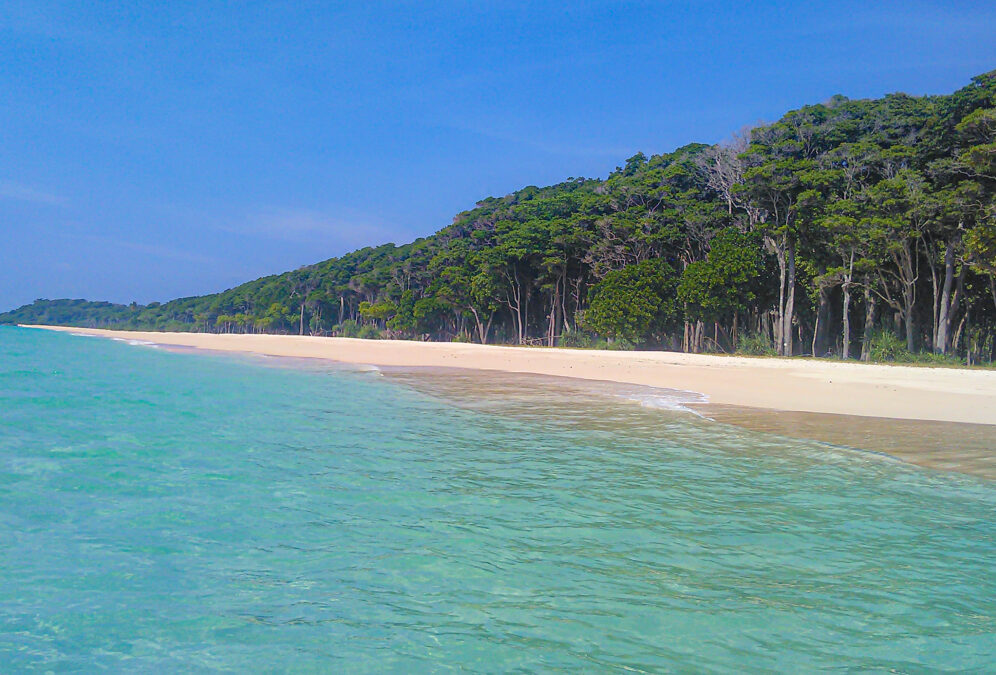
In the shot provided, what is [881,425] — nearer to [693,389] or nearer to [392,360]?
[693,389]

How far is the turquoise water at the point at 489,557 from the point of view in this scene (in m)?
3.34

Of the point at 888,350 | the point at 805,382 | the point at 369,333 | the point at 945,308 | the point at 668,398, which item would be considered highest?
the point at 945,308

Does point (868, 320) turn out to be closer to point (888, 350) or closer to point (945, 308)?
point (888, 350)

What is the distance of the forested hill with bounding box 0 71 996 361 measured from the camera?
2534 cm

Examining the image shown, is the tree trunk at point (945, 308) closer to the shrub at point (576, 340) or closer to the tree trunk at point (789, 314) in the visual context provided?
the tree trunk at point (789, 314)

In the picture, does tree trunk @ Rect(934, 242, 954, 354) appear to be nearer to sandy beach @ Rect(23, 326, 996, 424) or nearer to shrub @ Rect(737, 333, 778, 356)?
sandy beach @ Rect(23, 326, 996, 424)

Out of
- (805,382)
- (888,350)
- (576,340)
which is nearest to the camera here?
(805,382)

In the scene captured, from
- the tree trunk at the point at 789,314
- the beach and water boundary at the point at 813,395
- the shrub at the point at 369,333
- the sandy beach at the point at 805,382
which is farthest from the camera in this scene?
the shrub at the point at 369,333

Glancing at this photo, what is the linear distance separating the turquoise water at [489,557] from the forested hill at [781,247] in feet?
69.3

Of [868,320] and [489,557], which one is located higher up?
[868,320]

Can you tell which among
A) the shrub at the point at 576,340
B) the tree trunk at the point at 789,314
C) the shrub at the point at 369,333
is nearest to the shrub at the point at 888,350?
the tree trunk at the point at 789,314

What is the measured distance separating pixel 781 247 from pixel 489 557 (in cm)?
3073

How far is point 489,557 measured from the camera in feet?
15.0

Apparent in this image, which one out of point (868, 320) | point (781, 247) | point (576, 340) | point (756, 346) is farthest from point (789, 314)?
point (576, 340)
